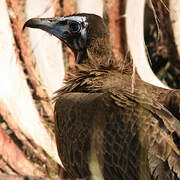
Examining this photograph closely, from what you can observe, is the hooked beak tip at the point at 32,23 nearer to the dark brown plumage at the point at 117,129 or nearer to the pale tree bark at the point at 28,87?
the dark brown plumage at the point at 117,129

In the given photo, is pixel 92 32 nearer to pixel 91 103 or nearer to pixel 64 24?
pixel 64 24

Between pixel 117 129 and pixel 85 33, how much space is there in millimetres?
1107

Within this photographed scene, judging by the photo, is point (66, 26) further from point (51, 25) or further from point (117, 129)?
point (117, 129)

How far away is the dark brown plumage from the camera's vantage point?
309 cm

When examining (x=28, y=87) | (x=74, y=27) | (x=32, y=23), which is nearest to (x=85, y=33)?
(x=74, y=27)

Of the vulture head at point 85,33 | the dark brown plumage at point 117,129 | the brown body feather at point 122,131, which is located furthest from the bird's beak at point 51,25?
the brown body feather at point 122,131

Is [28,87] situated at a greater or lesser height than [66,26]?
lesser

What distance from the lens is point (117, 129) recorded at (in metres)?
3.16

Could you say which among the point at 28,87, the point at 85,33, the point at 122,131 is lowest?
the point at 28,87

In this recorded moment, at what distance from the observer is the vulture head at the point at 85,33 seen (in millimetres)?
3975

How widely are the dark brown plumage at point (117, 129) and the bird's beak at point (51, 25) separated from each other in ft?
1.48

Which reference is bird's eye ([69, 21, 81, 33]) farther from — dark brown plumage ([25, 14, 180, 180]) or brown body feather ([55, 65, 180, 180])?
brown body feather ([55, 65, 180, 180])

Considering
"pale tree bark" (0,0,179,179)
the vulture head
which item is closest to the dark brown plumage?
the vulture head

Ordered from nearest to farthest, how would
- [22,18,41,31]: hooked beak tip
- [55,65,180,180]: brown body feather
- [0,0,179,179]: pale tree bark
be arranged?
[55,65,180,180]: brown body feather, [22,18,41,31]: hooked beak tip, [0,0,179,179]: pale tree bark
